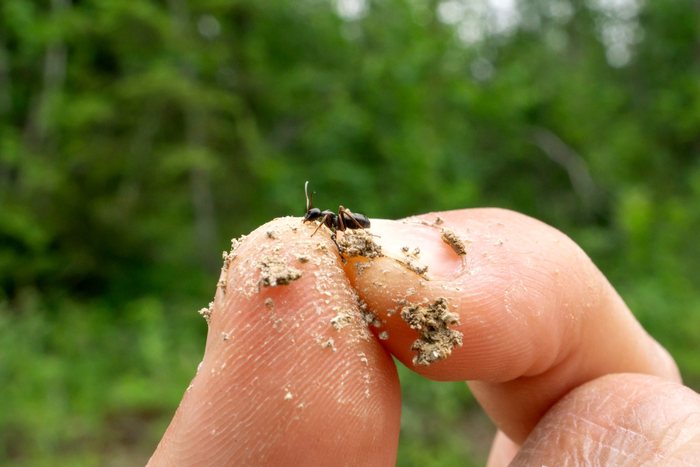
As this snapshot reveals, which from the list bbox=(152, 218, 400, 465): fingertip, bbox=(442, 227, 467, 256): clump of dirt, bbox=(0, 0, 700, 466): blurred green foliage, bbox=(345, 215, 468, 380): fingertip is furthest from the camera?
bbox=(0, 0, 700, 466): blurred green foliage

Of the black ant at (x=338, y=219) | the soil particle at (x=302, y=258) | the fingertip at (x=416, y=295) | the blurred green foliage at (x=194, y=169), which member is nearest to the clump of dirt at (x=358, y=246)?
the fingertip at (x=416, y=295)

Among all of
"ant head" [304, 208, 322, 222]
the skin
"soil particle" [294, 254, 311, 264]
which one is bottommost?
the skin

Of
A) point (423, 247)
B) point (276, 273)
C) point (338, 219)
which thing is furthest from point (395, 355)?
point (338, 219)

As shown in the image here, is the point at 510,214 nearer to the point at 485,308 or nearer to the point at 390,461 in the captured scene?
the point at 485,308

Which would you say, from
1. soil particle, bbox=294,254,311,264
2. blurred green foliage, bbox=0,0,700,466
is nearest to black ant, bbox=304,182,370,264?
soil particle, bbox=294,254,311,264

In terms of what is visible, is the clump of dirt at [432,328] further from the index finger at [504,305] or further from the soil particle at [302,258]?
the soil particle at [302,258]

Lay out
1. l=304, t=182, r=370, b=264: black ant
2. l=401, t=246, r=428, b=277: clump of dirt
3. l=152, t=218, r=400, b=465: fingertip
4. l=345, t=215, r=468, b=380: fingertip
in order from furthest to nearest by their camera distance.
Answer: l=304, t=182, r=370, b=264: black ant < l=401, t=246, r=428, b=277: clump of dirt < l=345, t=215, r=468, b=380: fingertip < l=152, t=218, r=400, b=465: fingertip

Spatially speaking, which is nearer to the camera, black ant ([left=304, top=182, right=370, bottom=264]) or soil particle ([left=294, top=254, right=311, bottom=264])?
soil particle ([left=294, top=254, right=311, bottom=264])

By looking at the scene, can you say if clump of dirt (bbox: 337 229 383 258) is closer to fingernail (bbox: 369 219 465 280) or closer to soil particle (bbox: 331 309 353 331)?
fingernail (bbox: 369 219 465 280)
